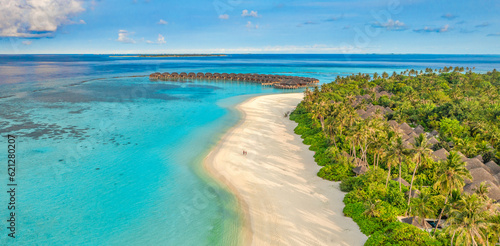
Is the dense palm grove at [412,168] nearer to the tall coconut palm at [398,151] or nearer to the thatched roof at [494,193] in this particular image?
the tall coconut palm at [398,151]

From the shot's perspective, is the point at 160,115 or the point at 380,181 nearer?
the point at 380,181

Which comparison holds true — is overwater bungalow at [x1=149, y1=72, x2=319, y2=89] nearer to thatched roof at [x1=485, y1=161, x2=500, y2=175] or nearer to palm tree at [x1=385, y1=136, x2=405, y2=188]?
thatched roof at [x1=485, y1=161, x2=500, y2=175]

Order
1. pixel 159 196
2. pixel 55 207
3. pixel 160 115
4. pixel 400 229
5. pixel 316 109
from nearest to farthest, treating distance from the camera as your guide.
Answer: pixel 400 229 → pixel 55 207 → pixel 159 196 → pixel 316 109 → pixel 160 115

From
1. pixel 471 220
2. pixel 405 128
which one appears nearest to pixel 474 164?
pixel 405 128

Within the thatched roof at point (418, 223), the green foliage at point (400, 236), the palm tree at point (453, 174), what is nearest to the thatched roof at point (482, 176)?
the palm tree at point (453, 174)

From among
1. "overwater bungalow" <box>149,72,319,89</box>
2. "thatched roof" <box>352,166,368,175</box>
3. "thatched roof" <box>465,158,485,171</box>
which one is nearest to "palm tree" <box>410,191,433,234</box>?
"thatched roof" <box>352,166,368,175</box>

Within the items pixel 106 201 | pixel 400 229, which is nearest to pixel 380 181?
pixel 400 229

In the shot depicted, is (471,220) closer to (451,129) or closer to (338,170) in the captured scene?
(338,170)

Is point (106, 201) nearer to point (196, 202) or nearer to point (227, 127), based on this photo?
point (196, 202)
